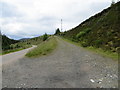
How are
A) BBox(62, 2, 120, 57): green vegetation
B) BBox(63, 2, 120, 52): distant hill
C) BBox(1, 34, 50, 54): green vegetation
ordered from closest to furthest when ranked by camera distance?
BBox(62, 2, 120, 57): green vegetation
BBox(63, 2, 120, 52): distant hill
BBox(1, 34, 50, 54): green vegetation

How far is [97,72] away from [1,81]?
17.7ft

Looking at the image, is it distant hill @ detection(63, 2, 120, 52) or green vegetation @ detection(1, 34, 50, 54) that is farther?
green vegetation @ detection(1, 34, 50, 54)

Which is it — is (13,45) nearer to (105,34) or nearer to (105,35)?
(105,34)

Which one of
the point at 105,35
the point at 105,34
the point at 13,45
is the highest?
the point at 105,34

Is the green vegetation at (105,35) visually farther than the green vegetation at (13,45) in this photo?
No

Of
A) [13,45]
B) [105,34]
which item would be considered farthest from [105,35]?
[13,45]

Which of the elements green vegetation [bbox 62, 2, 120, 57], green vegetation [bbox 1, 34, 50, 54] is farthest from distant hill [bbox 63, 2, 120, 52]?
green vegetation [bbox 1, 34, 50, 54]

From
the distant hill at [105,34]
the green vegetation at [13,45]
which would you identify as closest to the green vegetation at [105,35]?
the distant hill at [105,34]

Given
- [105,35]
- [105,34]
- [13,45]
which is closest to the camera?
[105,35]

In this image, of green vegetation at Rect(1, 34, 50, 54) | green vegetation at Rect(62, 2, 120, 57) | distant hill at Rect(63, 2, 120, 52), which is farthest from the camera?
green vegetation at Rect(1, 34, 50, 54)

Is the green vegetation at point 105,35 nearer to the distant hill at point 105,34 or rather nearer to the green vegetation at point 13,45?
the distant hill at point 105,34

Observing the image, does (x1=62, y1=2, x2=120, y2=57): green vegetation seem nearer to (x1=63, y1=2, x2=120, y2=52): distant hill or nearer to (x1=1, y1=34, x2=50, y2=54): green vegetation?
(x1=63, y1=2, x2=120, y2=52): distant hill

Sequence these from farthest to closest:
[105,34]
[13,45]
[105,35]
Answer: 1. [13,45]
2. [105,34]
3. [105,35]

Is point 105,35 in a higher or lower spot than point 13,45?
higher
